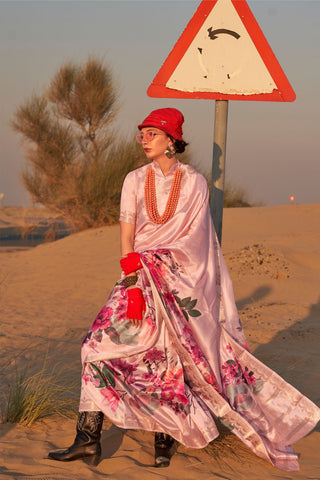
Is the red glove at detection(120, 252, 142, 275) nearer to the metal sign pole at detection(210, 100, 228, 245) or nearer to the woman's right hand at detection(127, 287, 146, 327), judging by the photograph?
the woman's right hand at detection(127, 287, 146, 327)

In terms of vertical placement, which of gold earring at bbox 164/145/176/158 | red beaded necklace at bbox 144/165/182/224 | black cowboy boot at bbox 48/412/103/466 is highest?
gold earring at bbox 164/145/176/158

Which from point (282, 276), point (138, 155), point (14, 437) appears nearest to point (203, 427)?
point (14, 437)

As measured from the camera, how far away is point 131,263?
345cm

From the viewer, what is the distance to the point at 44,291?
9.31m

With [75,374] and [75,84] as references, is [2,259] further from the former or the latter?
[75,84]

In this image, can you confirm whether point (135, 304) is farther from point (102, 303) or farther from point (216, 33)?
point (102, 303)

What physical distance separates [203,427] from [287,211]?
12460mm

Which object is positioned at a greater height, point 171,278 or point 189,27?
point 189,27

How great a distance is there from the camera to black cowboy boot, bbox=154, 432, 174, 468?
3.31m

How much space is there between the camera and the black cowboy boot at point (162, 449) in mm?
3309

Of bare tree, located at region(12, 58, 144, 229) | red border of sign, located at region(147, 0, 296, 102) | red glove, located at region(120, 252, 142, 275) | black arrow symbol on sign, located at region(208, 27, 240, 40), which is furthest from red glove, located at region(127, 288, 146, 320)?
bare tree, located at region(12, 58, 144, 229)

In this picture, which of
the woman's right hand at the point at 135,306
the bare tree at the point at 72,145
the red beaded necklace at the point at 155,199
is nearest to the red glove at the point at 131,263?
the woman's right hand at the point at 135,306

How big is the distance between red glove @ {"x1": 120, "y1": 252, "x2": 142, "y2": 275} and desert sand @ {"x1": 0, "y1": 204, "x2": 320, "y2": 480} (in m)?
0.98

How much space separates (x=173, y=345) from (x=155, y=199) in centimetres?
81
